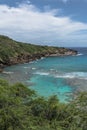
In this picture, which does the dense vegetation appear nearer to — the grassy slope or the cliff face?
the cliff face

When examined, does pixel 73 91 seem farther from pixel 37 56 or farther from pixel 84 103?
pixel 37 56

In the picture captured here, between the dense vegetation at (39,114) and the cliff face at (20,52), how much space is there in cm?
5981

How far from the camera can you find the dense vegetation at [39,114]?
20234mm

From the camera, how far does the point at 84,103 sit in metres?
21.9

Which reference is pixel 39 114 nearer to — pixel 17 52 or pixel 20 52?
pixel 17 52

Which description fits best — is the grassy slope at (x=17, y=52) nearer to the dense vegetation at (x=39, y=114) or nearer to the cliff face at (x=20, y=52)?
the cliff face at (x=20, y=52)

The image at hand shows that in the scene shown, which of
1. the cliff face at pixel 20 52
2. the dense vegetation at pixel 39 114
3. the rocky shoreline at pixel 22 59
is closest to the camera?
the dense vegetation at pixel 39 114

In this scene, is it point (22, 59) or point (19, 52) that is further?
point (19, 52)

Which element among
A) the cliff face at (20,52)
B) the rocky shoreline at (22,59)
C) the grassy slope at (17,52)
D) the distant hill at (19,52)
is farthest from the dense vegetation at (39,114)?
the grassy slope at (17,52)

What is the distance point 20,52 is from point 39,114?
85104mm

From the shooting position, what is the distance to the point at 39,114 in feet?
74.1

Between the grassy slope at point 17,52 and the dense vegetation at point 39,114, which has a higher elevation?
the grassy slope at point 17,52

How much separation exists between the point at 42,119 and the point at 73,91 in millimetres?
23145

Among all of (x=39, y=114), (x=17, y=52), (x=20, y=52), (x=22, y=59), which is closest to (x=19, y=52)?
(x=20, y=52)
